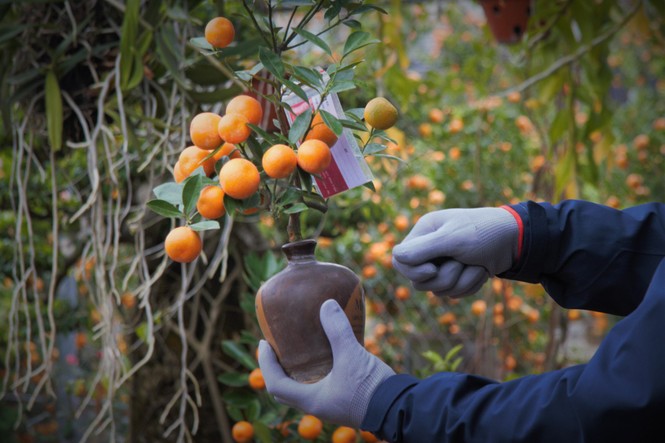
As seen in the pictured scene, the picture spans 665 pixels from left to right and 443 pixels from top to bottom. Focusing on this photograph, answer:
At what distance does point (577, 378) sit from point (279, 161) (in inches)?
15.1

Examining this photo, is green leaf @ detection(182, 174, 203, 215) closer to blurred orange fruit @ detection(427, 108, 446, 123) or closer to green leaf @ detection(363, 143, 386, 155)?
green leaf @ detection(363, 143, 386, 155)

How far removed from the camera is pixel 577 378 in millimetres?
724

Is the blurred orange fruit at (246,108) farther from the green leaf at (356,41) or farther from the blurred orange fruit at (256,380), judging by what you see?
the blurred orange fruit at (256,380)

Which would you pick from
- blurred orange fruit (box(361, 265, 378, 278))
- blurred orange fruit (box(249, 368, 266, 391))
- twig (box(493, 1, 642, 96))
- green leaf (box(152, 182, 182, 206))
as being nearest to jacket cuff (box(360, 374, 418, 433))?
green leaf (box(152, 182, 182, 206))

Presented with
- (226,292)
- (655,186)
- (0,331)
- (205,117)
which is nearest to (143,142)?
(226,292)

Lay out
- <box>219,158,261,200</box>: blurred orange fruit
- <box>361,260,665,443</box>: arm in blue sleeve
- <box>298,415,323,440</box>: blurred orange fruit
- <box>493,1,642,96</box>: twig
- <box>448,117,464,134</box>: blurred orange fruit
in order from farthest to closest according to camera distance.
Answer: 1. <box>448,117,464,134</box>: blurred orange fruit
2. <box>493,1,642,96</box>: twig
3. <box>298,415,323,440</box>: blurred orange fruit
4. <box>219,158,261,200</box>: blurred orange fruit
5. <box>361,260,665,443</box>: arm in blue sleeve

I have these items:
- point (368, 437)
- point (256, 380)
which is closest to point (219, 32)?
point (256, 380)

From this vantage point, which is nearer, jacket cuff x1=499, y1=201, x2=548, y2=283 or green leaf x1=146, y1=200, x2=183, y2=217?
green leaf x1=146, y1=200, x2=183, y2=217

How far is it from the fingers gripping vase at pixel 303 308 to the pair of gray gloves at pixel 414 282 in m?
0.02

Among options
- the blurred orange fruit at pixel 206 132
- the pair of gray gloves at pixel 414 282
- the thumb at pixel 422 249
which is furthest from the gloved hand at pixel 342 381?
the blurred orange fruit at pixel 206 132

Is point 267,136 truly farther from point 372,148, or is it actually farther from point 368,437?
point 368,437

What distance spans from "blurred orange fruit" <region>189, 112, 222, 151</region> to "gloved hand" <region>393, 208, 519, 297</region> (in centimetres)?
27

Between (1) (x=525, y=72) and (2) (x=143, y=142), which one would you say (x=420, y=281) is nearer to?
(2) (x=143, y=142)

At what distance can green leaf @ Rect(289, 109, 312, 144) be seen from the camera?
2.68 ft
